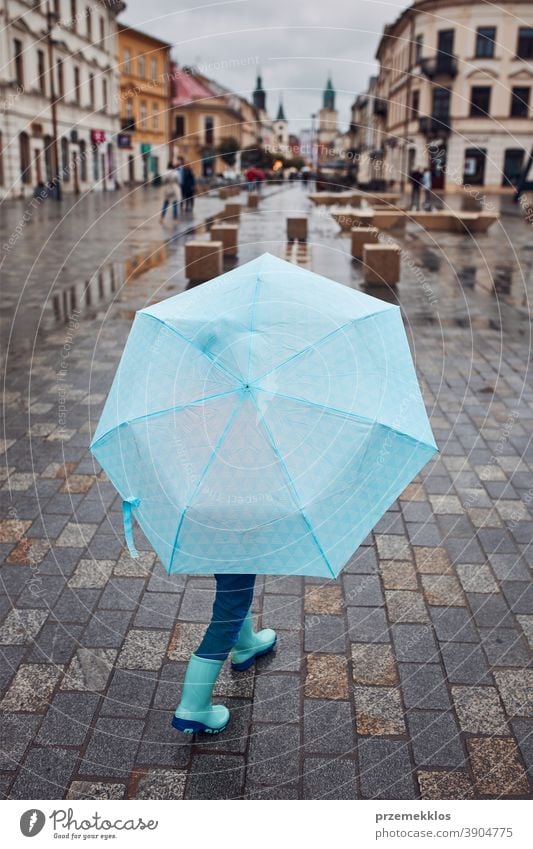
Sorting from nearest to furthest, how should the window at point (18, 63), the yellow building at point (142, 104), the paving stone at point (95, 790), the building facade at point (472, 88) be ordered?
the paving stone at point (95, 790) → the window at point (18, 63) → the building facade at point (472, 88) → the yellow building at point (142, 104)

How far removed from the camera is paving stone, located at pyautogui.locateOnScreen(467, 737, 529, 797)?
3016 mm

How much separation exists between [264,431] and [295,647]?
182cm

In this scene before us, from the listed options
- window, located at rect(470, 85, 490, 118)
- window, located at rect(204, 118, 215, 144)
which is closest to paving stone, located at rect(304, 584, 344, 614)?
window, located at rect(470, 85, 490, 118)

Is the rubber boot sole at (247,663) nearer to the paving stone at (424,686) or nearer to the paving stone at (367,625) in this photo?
the paving stone at (367,625)

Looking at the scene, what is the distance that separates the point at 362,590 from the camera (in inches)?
176

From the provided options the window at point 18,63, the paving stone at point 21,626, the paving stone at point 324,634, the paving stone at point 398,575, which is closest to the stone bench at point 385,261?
the paving stone at point 398,575

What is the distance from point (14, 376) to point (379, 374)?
6390 millimetres

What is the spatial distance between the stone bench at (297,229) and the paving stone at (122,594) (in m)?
15.3

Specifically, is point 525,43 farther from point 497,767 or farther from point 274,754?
point 274,754

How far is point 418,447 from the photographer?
2.77m

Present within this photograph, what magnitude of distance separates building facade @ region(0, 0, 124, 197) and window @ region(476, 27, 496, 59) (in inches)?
905

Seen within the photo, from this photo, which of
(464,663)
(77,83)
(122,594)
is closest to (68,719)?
(122,594)

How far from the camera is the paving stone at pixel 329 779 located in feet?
9.82

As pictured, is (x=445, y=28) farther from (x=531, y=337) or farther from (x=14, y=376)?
(x=14, y=376)
